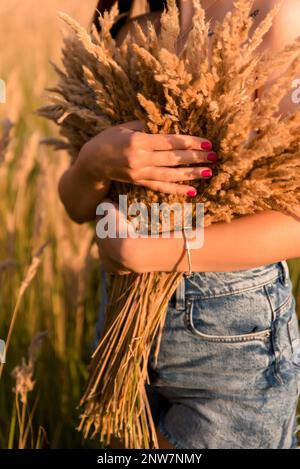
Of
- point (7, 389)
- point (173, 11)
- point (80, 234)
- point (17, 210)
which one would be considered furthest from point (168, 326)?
point (17, 210)

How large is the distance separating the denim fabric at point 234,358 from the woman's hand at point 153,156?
209 mm

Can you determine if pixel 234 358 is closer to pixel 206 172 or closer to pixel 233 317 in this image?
pixel 233 317

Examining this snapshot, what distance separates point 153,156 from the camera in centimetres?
117

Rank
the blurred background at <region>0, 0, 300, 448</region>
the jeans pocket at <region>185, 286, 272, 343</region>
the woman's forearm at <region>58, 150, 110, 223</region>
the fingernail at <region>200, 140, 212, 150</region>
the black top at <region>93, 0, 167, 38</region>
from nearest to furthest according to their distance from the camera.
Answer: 1. the fingernail at <region>200, 140, 212, 150</region>
2. the jeans pocket at <region>185, 286, 272, 343</region>
3. the woman's forearm at <region>58, 150, 110, 223</region>
4. the black top at <region>93, 0, 167, 38</region>
5. the blurred background at <region>0, 0, 300, 448</region>

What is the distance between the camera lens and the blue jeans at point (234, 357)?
1.23 metres

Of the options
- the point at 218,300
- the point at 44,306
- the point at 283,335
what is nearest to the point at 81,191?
the point at 218,300

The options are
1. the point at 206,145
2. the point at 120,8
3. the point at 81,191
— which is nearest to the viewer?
the point at 206,145

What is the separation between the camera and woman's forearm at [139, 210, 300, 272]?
46.8 inches

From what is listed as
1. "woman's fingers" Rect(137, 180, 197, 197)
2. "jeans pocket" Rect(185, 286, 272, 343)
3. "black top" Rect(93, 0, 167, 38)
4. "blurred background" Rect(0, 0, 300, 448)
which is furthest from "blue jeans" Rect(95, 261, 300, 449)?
"black top" Rect(93, 0, 167, 38)

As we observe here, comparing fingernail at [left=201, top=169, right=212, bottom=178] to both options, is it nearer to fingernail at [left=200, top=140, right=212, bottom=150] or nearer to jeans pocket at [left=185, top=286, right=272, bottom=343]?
fingernail at [left=200, top=140, right=212, bottom=150]

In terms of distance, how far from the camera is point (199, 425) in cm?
131

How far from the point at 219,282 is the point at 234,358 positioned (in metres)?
0.15

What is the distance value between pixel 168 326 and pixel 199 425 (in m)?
0.21

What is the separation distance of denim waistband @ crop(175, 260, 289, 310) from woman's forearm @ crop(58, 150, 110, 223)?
0.27 m
